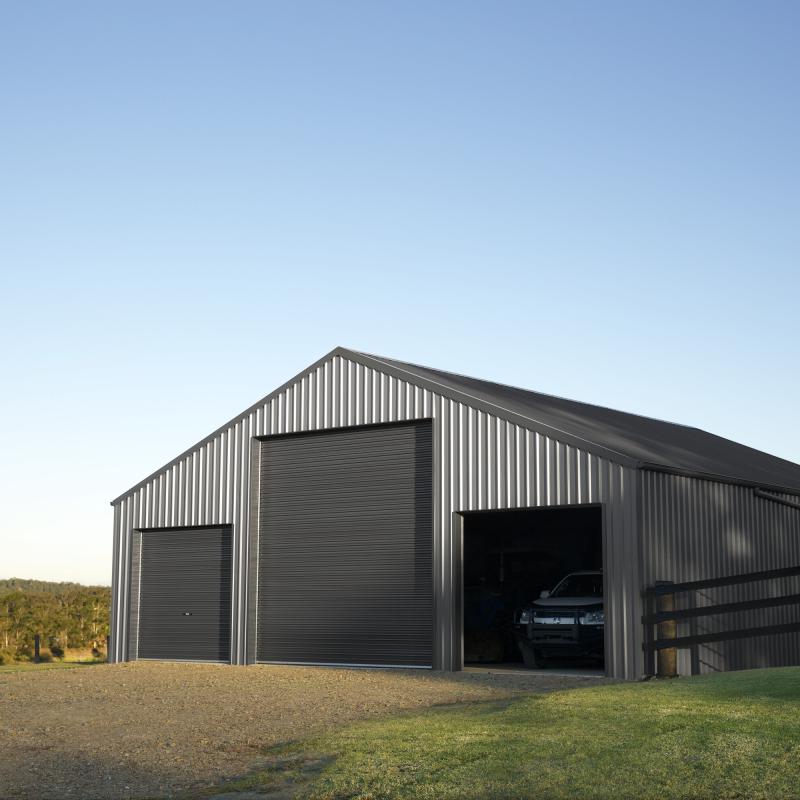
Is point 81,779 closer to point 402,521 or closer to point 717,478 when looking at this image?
point 402,521

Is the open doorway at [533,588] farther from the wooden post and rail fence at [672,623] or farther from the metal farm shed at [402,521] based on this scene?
the wooden post and rail fence at [672,623]

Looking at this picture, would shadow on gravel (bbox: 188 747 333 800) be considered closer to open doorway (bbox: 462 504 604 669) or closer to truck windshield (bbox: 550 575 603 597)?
open doorway (bbox: 462 504 604 669)

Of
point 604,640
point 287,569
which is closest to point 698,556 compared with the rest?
point 604,640

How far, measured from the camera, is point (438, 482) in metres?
21.6

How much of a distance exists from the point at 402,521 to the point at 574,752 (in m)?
12.3

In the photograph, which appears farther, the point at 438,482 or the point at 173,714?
the point at 438,482

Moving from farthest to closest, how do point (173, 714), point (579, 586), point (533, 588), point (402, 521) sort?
point (533, 588) < point (402, 521) < point (579, 586) < point (173, 714)

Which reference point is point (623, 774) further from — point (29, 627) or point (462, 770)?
point (29, 627)

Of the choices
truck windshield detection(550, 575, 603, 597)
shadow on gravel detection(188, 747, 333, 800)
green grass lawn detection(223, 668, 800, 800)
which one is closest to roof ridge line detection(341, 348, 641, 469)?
truck windshield detection(550, 575, 603, 597)

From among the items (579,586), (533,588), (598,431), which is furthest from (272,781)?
(533,588)

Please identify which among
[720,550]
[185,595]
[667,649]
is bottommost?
[667,649]

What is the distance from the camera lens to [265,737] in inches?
491

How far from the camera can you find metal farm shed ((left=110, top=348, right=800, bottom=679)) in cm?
1978

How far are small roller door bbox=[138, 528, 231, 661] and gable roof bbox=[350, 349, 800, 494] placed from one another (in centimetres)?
559
